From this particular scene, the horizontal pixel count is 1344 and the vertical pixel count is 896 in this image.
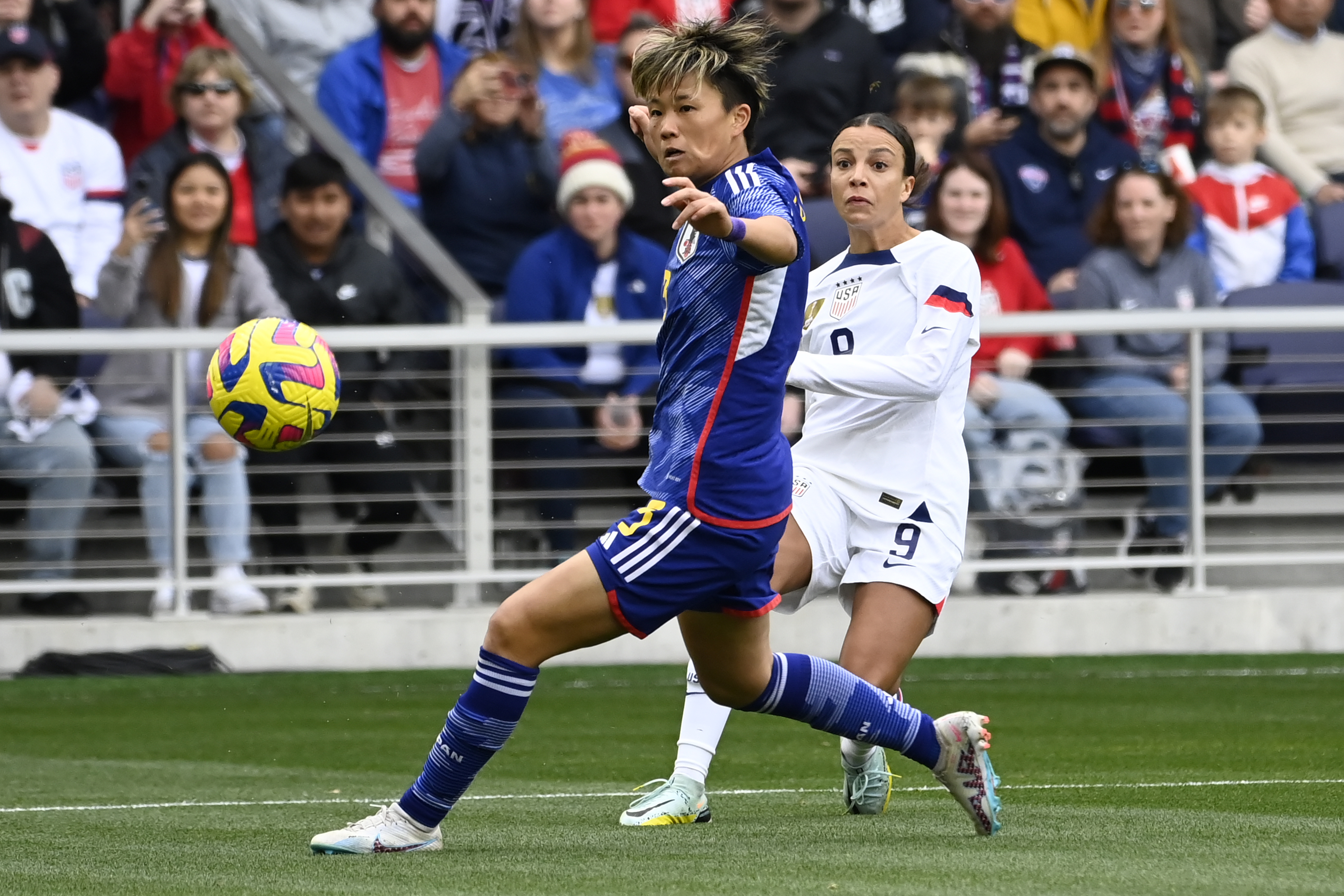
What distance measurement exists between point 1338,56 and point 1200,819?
31.0ft

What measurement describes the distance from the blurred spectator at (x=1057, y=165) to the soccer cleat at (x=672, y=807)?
688 centimetres

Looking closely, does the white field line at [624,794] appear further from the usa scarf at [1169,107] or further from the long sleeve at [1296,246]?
the usa scarf at [1169,107]

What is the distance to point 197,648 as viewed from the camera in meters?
11.0

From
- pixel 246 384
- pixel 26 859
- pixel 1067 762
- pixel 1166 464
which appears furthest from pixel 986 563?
pixel 26 859

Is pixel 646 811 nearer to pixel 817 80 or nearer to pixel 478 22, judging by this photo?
pixel 817 80

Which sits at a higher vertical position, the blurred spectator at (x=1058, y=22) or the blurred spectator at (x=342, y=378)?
the blurred spectator at (x=1058, y=22)

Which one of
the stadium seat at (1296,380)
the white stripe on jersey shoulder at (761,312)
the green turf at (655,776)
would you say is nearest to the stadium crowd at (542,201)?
the stadium seat at (1296,380)

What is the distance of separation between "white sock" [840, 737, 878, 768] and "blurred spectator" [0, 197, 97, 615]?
5.85 meters

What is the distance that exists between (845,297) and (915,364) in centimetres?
50

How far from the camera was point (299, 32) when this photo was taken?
510 inches

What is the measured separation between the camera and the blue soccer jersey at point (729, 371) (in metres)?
4.96

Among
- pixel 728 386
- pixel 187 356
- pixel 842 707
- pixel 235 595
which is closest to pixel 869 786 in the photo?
pixel 842 707

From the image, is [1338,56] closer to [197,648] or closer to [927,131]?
[927,131]

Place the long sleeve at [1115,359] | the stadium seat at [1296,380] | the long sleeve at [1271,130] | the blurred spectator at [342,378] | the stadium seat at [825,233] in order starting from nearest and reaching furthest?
the blurred spectator at [342,378]
the stadium seat at [825,233]
the long sleeve at [1115,359]
the stadium seat at [1296,380]
the long sleeve at [1271,130]
